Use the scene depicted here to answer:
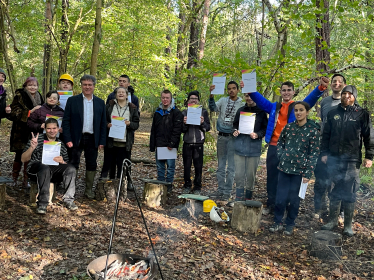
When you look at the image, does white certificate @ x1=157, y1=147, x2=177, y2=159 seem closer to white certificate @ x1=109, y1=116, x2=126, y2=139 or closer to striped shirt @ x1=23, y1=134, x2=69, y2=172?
white certificate @ x1=109, y1=116, x2=126, y2=139

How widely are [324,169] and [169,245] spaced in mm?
2940

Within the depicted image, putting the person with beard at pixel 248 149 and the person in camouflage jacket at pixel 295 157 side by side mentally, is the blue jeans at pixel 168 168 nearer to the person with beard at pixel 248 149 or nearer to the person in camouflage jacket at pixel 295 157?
the person with beard at pixel 248 149

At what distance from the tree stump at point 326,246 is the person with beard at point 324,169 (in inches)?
46.3

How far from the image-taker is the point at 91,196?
19.1 ft

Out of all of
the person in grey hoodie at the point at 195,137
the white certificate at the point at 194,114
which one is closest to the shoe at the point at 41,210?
the person in grey hoodie at the point at 195,137

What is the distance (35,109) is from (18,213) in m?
1.83

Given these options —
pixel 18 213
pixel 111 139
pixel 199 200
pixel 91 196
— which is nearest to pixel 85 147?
pixel 111 139

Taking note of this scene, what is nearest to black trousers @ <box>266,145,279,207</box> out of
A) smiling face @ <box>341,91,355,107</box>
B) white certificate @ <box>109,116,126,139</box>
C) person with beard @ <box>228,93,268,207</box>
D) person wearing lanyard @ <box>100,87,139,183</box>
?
person with beard @ <box>228,93,268,207</box>

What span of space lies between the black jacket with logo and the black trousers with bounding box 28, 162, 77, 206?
14.5ft

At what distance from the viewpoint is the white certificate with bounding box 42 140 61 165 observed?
4.71 metres

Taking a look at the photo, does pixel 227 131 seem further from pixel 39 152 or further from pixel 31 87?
pixel 31 87

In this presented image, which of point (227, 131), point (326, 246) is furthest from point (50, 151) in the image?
point (326, 246)

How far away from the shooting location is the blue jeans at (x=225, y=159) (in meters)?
5.94

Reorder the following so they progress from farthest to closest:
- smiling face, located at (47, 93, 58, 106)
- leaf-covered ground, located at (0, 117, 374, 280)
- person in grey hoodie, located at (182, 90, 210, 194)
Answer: person in grey hoodie, located at (182, 90, 210, 194) < smiling face, located at (47, 93, 58, 106) < leaf-covered ground, located at (0, 117, 374, 280)
